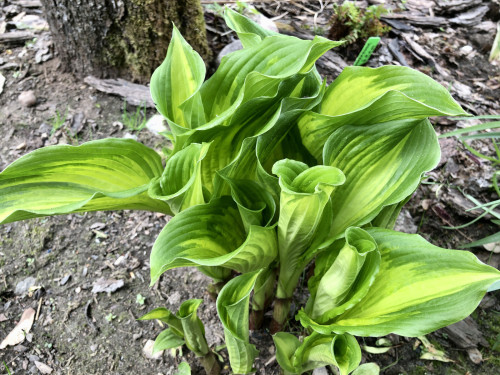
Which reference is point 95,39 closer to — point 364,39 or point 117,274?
point 117,274

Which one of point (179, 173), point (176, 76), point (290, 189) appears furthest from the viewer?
point (176, 76)

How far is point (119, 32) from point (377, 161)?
4.86 feet

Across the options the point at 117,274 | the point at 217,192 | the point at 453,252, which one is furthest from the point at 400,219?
the point at 117,274

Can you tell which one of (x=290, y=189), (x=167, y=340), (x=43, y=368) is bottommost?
(x=43, y=368)

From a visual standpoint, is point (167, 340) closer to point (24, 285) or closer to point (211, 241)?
point (211, 241)

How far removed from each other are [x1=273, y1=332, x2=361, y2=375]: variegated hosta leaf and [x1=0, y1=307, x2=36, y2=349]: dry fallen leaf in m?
0.91

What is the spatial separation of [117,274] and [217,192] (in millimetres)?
779

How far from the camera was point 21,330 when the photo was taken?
1450 mm

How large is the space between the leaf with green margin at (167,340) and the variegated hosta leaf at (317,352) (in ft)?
1.02

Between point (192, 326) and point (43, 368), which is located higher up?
point (192, 326)

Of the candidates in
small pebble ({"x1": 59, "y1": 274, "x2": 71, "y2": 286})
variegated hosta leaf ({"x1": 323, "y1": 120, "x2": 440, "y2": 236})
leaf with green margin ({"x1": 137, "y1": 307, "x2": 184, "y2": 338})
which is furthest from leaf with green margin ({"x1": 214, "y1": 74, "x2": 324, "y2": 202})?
small pebble ({"x1": 59, "y1": 274, "x2": 71, "y2": 286})

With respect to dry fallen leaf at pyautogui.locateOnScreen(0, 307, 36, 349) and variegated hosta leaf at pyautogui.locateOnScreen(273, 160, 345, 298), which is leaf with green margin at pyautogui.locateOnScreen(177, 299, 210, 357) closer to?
variegated hosta leaf at pyautogui.locateOnScreen(273, 160, 345, 298)

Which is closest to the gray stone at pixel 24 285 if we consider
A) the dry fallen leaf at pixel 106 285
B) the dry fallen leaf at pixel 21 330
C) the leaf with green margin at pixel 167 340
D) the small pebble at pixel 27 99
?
the dry fallen leaf at pixel 21 330

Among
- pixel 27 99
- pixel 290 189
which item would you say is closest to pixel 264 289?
pixel 290 189
